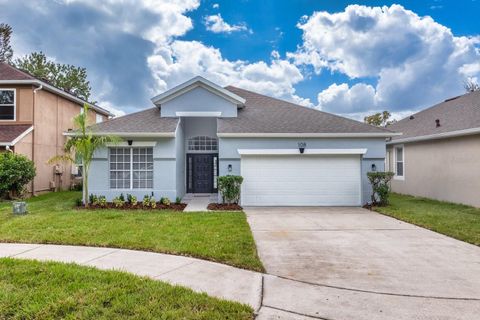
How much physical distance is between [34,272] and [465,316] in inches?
229

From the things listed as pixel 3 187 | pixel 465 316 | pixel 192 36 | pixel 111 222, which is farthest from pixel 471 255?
pixel 192 36

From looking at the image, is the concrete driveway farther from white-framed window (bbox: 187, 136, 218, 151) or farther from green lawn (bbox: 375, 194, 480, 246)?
white-framed window (bbox: 187, 136, 218, 151)

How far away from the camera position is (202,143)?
1627 centimetres

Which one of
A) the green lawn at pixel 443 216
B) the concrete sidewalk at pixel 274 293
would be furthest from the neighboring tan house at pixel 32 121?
the green lawn at pixel 443 216

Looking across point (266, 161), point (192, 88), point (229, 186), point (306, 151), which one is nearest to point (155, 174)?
point (229, 186)

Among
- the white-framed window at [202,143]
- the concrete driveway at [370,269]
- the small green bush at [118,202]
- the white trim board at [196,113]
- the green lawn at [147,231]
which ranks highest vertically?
the white trim board at [196,113]

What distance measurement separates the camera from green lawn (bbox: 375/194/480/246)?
7.96 metres

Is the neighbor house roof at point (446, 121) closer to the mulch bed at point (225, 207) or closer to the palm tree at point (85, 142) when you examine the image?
the mulch bed at point (225, 207)

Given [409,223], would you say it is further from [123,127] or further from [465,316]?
[123,127]

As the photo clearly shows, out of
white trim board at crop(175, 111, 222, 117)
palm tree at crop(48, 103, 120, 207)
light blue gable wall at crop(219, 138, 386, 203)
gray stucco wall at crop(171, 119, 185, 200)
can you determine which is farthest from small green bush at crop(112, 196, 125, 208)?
white trim board at crop(175, 111, 222, 117)

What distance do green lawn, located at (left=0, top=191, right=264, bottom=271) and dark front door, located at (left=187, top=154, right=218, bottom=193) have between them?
5732 millimetres

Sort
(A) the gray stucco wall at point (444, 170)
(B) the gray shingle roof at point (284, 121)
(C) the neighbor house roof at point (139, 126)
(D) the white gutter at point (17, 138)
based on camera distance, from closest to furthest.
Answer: (A) the gray stucco wall at point (444, 170), (C) the neighbor house roof at point (139, 126), (B) the gray shingle roof at point (284, 121), (D) the white gutter at point (17, 138)

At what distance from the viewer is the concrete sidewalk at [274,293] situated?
373 centimetres

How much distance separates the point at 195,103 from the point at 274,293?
1127 centimetres
